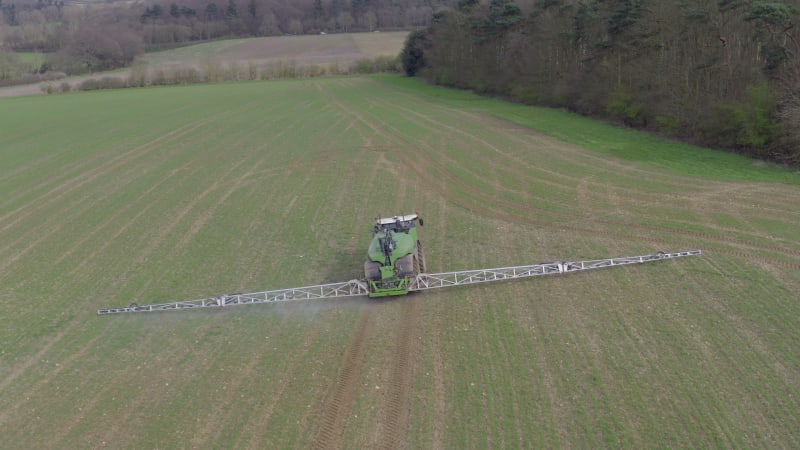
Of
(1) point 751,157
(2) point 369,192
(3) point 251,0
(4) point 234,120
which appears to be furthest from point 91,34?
(1) point 751,157

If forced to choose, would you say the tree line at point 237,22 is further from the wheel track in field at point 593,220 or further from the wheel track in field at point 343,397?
the wheel track in field at point 343,397

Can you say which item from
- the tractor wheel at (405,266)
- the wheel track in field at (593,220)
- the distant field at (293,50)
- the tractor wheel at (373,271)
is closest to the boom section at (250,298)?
the tractor wheel at (373,271)

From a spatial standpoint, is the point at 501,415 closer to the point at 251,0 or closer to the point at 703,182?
the point at 703,182

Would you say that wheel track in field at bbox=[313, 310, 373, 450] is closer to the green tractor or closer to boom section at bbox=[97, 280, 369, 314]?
the green tractor

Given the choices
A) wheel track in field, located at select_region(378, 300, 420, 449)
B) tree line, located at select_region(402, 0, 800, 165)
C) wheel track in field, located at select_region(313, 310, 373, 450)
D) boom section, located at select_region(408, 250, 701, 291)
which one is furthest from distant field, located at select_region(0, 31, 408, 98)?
wheel track in field, located at select_region(313, 310, 373, 450)

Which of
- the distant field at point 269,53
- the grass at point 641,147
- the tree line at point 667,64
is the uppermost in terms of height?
the distant field at point 269,53

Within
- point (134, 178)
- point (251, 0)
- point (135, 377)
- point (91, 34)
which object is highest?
point (251, 0)

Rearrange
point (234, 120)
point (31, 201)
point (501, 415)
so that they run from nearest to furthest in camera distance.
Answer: point (501, 415)
point (31, 201)
point (234, 120)

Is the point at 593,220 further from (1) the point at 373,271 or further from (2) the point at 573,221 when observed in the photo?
(1) the point at 373,271

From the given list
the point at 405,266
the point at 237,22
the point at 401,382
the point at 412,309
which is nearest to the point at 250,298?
the point at 405,266
